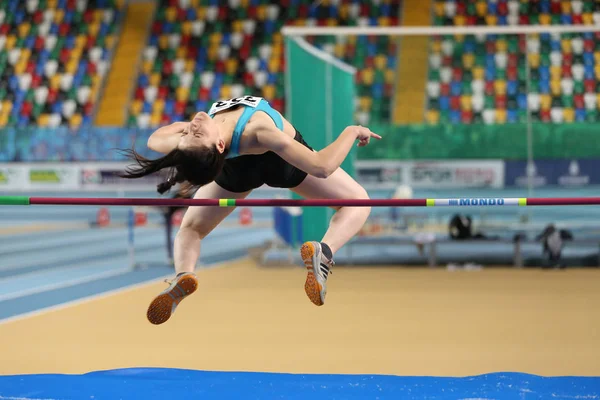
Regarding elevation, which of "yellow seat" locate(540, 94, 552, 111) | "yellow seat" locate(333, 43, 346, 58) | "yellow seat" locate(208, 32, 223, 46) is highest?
"yellow seat" locate(208, 32, 223, 46)

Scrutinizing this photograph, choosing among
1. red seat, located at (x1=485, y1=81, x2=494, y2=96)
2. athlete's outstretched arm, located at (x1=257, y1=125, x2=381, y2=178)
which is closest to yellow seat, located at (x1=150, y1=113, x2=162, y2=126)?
red seat, located at (x1=485, y1=81, x2=494, y2=96)

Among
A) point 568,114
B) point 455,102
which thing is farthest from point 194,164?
point 455,102

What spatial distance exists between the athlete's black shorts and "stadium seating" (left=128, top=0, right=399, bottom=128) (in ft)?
41.2

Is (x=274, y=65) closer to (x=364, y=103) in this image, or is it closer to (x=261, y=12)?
(x=261, y=12)

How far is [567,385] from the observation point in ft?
12.4

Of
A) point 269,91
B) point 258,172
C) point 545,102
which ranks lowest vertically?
point 258,172

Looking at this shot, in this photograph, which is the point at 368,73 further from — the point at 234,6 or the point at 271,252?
the point at 234,6

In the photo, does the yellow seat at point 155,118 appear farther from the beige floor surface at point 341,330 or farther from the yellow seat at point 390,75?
the beige floor surface at point 341,330

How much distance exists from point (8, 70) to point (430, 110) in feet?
35.3

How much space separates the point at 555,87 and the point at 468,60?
0.98 meters

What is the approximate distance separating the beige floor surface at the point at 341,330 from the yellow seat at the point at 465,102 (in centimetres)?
252

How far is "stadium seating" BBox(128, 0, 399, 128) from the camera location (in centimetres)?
1683

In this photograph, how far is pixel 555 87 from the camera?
348 inches

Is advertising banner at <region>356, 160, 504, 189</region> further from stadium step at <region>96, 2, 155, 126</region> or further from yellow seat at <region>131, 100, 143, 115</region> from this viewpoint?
stadium step at <region>96, 2, 155, 126</region>
